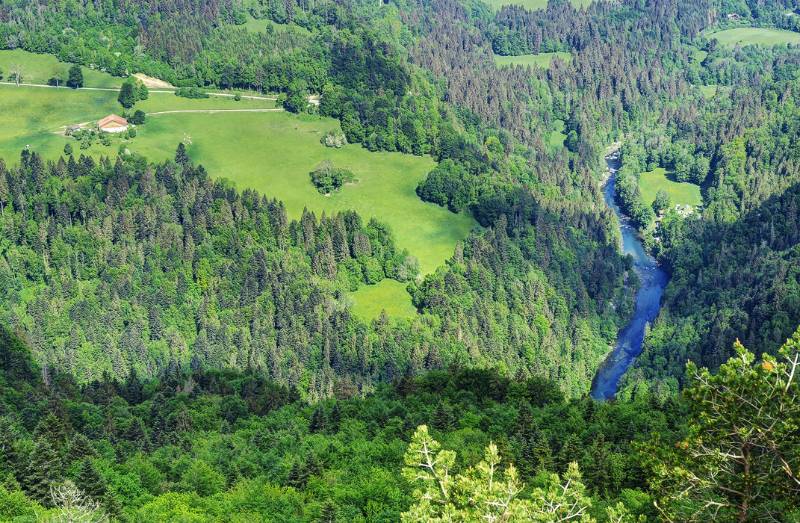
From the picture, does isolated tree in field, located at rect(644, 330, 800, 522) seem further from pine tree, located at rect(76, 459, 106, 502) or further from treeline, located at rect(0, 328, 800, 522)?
pine tree, located at rect(76, 459, 106, 502)

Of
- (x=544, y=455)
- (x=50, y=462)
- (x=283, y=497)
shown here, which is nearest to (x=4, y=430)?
(x=50, y=462)

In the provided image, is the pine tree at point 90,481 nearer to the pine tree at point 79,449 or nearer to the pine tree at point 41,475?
the pine tree at point 41,475

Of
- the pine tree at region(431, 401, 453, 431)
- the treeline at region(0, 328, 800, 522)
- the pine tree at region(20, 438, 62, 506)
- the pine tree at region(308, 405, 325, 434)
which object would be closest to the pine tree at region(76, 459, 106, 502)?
the treeline at region(0, 328, 800, 522)

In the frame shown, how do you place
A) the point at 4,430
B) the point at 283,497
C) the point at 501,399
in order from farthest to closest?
1. the point at 501,399
2. the point at 4,430
3. the point at 283,497

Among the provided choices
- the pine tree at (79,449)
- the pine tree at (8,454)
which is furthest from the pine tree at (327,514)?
the pine tree at (79,449)

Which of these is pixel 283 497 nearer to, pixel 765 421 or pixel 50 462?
pixel 50 462
